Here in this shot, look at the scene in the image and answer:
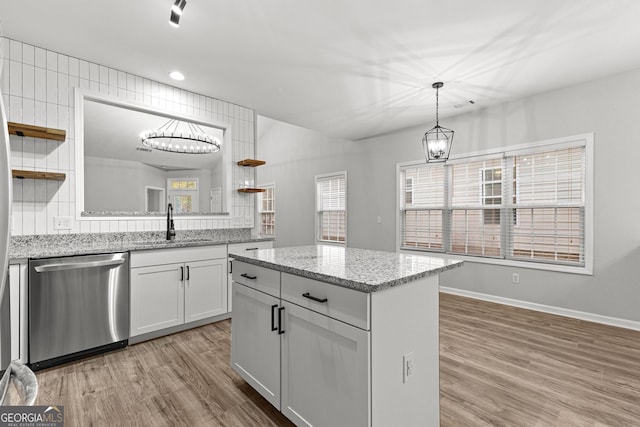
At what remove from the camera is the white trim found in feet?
9.46

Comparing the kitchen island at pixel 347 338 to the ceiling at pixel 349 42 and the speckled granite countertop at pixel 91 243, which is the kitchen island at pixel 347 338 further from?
the ceiling at pixel 349 42

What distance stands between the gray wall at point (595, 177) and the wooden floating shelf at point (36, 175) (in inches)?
174

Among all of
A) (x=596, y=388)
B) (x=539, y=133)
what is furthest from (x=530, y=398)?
(x=539, y=133)

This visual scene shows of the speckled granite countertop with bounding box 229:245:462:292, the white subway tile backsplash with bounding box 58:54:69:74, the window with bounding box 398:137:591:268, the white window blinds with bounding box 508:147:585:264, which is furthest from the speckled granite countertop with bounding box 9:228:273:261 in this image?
the white window blinds with bounding box 508:147:585:264

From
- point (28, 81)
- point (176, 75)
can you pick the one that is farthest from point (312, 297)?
point (28, 81)

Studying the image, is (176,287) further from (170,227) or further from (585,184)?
(585,184)

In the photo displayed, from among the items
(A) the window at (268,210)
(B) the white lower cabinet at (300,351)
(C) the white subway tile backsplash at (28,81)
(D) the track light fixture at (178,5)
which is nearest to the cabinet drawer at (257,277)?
(B) the white lower cabinet at (300,351)

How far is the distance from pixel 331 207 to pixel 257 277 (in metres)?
4.64

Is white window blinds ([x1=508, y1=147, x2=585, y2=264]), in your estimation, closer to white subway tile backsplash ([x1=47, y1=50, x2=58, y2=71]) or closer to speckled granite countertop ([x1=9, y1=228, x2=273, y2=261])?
speckled granite countertop ([x1=9, y1=228, x2=273, y2=261])

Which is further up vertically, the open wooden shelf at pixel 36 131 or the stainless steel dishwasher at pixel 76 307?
the open wooden shelf at pixel 36 131

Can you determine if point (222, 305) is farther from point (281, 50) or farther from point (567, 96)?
point (567, 96)

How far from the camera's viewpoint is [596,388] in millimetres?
2068

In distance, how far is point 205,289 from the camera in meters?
3.19

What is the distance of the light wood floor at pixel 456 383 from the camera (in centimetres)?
179
